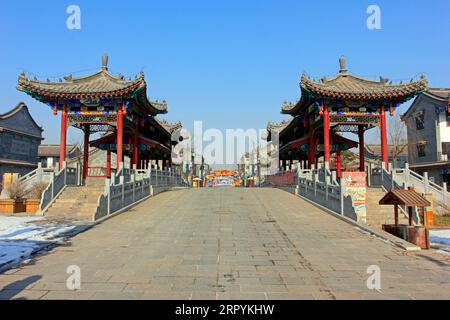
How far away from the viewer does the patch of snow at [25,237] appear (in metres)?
6.59

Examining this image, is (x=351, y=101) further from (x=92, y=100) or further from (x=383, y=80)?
(x=92, y=100)

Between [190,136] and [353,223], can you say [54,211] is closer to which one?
[353,223]

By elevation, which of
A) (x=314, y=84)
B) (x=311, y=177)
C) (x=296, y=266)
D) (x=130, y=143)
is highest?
(x=314, y=84)

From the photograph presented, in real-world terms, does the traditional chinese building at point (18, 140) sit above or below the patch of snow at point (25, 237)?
above

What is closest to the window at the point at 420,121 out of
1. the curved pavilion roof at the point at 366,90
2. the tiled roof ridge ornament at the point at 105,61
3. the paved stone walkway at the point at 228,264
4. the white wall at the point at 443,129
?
the white wall at the point at 443,129

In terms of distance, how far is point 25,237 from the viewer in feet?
28.0

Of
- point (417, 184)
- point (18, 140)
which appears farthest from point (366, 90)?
point (18, 140)

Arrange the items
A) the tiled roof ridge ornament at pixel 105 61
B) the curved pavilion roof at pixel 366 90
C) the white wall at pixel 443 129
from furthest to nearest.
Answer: the white wall at pixel 443 129 < the tiled roof ridge ornament at pixel 105 61 < the curved pavilion roof at pixel 366 90

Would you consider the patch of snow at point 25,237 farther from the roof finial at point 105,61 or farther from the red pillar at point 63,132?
the roof finial at point 105,61

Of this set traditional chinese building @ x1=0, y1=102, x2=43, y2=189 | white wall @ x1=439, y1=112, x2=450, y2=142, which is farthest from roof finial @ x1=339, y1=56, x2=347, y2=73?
traditional chinese building @ x1=0, y1=102, x2=43, y2=189

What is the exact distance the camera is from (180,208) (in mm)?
14430

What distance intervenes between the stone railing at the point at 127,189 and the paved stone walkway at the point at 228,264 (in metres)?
0.95
